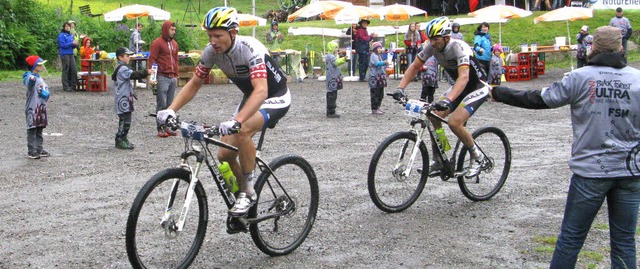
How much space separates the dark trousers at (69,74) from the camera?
24781 mm

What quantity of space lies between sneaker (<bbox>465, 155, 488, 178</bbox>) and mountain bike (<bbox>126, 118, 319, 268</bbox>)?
95.7 inches

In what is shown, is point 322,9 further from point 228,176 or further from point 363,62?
point 228,176

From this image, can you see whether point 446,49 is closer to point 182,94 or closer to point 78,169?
point 182,94

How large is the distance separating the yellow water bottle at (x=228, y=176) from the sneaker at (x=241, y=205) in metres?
0.09

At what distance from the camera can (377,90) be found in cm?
1908

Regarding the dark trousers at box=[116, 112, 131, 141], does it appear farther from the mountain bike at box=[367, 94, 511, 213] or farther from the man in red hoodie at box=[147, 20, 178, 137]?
the mountain bike at box=[367, 94, 511, 213]

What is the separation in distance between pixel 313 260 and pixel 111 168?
559 centimetres

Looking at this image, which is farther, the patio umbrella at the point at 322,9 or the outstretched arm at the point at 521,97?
the patio umbrella at the point at 322,9

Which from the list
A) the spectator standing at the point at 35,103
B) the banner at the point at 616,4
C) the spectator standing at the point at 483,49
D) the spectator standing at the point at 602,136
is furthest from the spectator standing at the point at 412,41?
the spectator standing at the point at 602,136

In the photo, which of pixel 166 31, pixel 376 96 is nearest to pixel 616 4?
pixel 376 96

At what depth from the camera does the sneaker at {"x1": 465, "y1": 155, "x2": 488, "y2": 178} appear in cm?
964

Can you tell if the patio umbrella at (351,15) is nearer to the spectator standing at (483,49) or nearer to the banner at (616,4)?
the spectator standing at (483,49)

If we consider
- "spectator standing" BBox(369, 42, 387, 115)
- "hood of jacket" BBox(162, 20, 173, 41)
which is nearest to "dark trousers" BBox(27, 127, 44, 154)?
"hood of jacket" BBox(162, 20, 173, 41)

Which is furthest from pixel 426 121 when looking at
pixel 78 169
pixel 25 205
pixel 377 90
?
pixel 377 90
